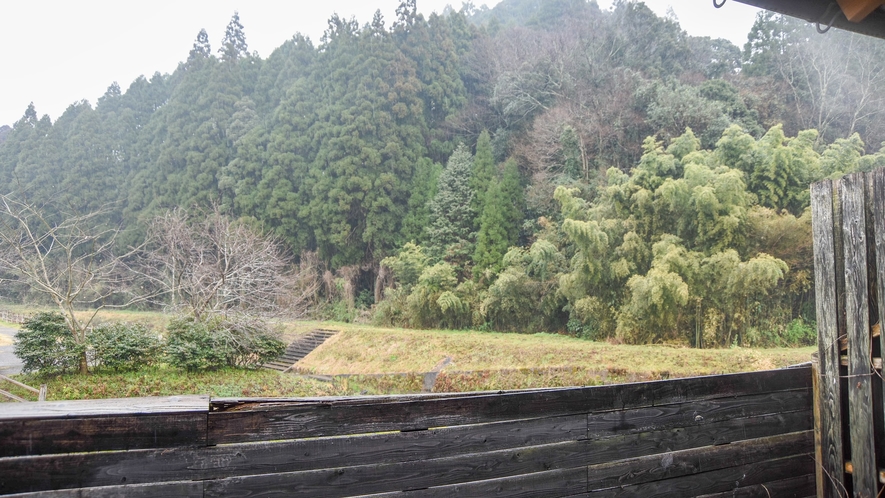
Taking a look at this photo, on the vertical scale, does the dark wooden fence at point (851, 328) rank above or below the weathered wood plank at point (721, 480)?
above

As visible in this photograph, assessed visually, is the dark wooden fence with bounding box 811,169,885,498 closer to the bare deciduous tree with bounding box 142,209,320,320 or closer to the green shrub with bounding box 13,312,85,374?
the green shrub with bounding box 13,312,85,374

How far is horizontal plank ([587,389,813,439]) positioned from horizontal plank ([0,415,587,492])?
0.25 feet

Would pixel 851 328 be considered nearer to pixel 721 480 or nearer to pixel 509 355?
pixel 721 480

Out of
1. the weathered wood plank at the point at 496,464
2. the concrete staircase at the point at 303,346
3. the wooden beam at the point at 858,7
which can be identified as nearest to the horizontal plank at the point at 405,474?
the weathered wood plank at the point at 496,464

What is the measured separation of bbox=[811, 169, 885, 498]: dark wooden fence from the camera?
4.64 feet

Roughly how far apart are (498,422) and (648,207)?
31.3 feet

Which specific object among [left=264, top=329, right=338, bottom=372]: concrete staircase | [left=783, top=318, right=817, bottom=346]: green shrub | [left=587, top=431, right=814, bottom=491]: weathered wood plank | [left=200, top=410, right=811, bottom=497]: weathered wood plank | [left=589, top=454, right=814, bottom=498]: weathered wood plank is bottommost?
[left=264, top=329, right=338, bottom=372]: concrete staircase

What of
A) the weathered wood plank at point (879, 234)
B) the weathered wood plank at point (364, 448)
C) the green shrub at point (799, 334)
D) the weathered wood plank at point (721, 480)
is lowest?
the green shrub at point (799, 334)

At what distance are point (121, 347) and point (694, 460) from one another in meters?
9.31

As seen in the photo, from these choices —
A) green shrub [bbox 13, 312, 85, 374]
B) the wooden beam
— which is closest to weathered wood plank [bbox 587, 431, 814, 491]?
the wooden beam

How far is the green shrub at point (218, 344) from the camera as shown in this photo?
30.3ft

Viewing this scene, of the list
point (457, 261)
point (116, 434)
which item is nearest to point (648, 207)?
point (457, 261)

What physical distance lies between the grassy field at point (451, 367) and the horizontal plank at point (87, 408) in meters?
6.86

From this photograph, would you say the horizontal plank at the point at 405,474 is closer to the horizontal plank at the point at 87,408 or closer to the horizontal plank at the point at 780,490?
the horizontal plank at the point at 87,408
